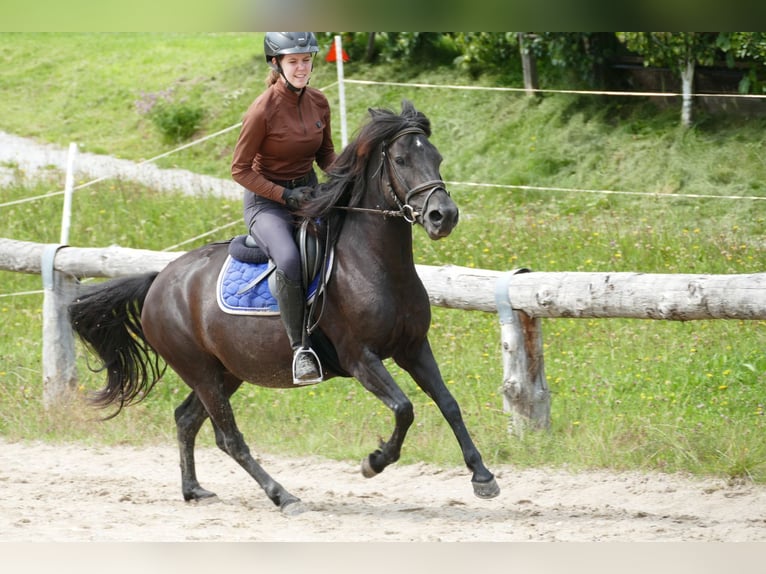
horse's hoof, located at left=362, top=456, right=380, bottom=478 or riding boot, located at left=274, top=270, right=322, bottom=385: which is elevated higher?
riding boot, located at left=274, top=270, right=322, bottom=385

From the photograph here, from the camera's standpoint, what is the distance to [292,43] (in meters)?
5.37

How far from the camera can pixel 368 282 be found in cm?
549

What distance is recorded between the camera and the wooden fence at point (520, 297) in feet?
18.8

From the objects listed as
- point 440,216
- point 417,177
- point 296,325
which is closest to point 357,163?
point 417,177

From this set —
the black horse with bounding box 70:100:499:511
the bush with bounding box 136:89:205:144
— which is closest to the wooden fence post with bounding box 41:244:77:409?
the black horse with bounding box 70:100:499:511

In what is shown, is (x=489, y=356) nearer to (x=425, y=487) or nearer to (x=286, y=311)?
(x=425, y=487)

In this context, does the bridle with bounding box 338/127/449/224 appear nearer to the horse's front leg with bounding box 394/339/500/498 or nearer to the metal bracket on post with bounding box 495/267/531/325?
the horse's front leg with bounding box 394/339/500/498

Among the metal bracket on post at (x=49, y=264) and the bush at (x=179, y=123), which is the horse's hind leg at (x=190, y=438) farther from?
the bush at (x=179, y=123)

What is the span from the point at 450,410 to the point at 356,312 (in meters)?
0.72

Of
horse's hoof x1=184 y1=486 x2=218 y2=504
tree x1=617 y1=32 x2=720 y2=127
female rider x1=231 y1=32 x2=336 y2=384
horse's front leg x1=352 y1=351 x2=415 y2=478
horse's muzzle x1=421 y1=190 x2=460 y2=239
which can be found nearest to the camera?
horse's muzzle x1=421 y1=190 x2=460 y2=239

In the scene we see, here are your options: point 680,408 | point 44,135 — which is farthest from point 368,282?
point 44,135

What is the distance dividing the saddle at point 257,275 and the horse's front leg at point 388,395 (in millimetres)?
502

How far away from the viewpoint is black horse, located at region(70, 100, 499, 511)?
5.29m

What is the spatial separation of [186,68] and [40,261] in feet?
39.0
